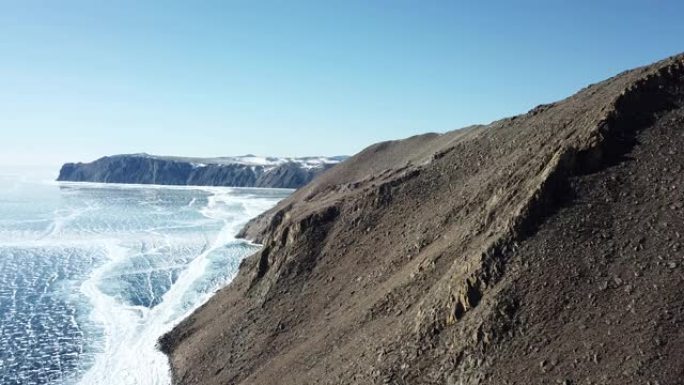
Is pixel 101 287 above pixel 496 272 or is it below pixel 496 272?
below

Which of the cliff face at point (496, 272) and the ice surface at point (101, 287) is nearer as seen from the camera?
the cliff face at point (496, 272)

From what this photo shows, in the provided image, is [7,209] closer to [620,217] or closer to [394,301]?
[394,301]

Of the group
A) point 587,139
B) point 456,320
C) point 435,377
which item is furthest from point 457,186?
point 435,377

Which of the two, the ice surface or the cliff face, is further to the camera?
the ice surface

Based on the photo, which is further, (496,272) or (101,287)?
(101,287)
